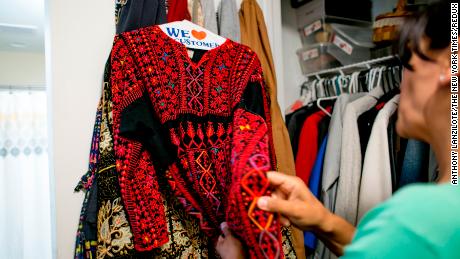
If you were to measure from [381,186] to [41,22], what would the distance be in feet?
10.0

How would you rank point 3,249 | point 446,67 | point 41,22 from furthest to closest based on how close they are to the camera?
point 3,249
point 41,22
point 446,67

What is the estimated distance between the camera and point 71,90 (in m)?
0.93

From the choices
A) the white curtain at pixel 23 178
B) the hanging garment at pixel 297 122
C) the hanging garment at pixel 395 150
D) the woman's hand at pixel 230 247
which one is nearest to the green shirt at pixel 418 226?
the woman's hand at pixel 230 247

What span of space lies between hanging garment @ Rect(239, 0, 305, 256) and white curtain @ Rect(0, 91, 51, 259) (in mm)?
3124

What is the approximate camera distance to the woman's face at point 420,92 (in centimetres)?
47

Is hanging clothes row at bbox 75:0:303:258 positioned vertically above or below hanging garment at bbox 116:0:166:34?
below

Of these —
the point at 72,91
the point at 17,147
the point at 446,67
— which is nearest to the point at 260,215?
the point at 446,67

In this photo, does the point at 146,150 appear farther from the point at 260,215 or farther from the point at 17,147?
the point at 17,147

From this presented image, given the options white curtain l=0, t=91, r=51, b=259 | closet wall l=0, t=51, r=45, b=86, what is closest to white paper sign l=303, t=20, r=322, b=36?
white curtain l=0, t=91, r=51, b=259

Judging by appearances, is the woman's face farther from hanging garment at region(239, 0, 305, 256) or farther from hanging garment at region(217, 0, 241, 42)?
hanging garment at region(217, 0, 241, 42)

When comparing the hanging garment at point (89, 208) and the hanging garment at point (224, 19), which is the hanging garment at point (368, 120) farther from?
the hanging garment at point (89, 208)

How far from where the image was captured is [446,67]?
45 centimetres

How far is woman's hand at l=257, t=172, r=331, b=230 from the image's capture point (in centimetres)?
59

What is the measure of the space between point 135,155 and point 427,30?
681 millimetres
